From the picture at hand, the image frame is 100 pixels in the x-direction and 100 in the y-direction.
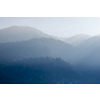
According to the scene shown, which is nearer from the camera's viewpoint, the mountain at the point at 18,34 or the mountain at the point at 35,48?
the mountain at the point at 35,48

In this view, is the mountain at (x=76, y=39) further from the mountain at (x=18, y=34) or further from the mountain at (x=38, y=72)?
the mountain at (x=38, y=72)

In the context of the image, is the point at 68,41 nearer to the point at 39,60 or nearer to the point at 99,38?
the point at 99,38

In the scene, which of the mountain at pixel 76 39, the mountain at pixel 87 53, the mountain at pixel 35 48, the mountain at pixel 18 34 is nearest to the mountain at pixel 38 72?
the mountain at pixel 35 48

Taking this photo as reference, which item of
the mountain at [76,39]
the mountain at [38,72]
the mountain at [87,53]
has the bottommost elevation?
the mountain at [38,72]

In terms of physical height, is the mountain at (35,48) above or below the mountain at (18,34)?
below

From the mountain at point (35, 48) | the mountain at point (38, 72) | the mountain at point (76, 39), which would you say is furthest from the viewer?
the mountain at point (76, 39)

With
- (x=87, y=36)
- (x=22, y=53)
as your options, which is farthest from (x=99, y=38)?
(x=22, y=53)

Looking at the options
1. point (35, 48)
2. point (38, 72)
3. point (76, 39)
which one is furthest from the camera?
point (76, 39)

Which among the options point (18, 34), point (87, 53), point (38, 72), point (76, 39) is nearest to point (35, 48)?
point (38, 72)

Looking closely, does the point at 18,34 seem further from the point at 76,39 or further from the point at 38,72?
the point at 76,39
